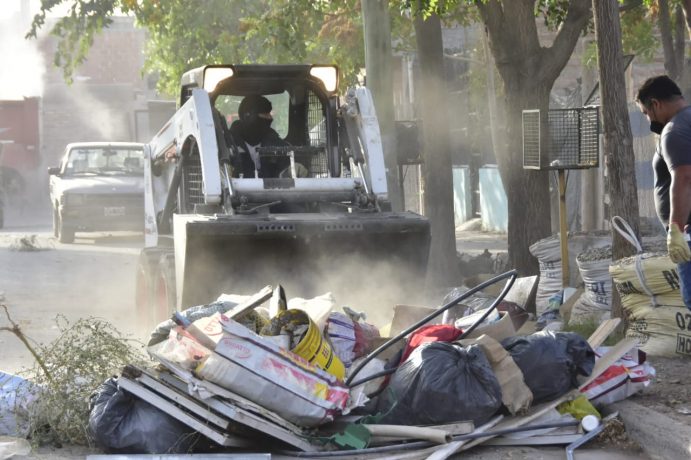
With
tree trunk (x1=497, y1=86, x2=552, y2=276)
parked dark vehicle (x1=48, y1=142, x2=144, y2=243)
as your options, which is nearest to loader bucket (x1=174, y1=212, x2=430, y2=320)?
tree trunk (x1=497, y1=86, x2=552, y2=276)

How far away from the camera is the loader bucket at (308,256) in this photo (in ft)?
30.0

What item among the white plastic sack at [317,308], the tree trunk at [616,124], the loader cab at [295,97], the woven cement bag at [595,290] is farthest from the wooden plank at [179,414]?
the loader cab at [295,97]

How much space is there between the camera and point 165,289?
34.4 feet

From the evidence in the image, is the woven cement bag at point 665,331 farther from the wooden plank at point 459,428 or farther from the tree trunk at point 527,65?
the tree trunk at point 527,65

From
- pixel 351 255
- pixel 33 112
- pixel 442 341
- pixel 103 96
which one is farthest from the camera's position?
pixel 103 96

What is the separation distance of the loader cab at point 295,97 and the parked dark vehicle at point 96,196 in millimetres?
10351

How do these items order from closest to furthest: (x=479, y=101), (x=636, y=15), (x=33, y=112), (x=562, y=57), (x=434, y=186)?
(x=562, y=57), (x=434, y=186), (x=636, y=15), (x=479, y=101), (x=33, y=112)

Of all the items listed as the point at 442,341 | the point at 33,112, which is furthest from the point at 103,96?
the point at 442,341

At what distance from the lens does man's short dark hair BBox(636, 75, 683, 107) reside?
6695mm

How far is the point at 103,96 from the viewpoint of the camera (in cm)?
4931

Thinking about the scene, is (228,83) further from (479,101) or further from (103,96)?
(103,96)

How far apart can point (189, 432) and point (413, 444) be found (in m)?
1.22

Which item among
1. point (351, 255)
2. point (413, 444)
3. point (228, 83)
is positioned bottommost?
point (413, 444)

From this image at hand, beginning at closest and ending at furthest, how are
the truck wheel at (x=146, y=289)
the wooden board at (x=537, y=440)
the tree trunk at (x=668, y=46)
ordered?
1. the wooden board at (x=537, y=440)
2. the truck wheel at (x=146, y=289)
3. the tree trunk at (x=668, y=46)
